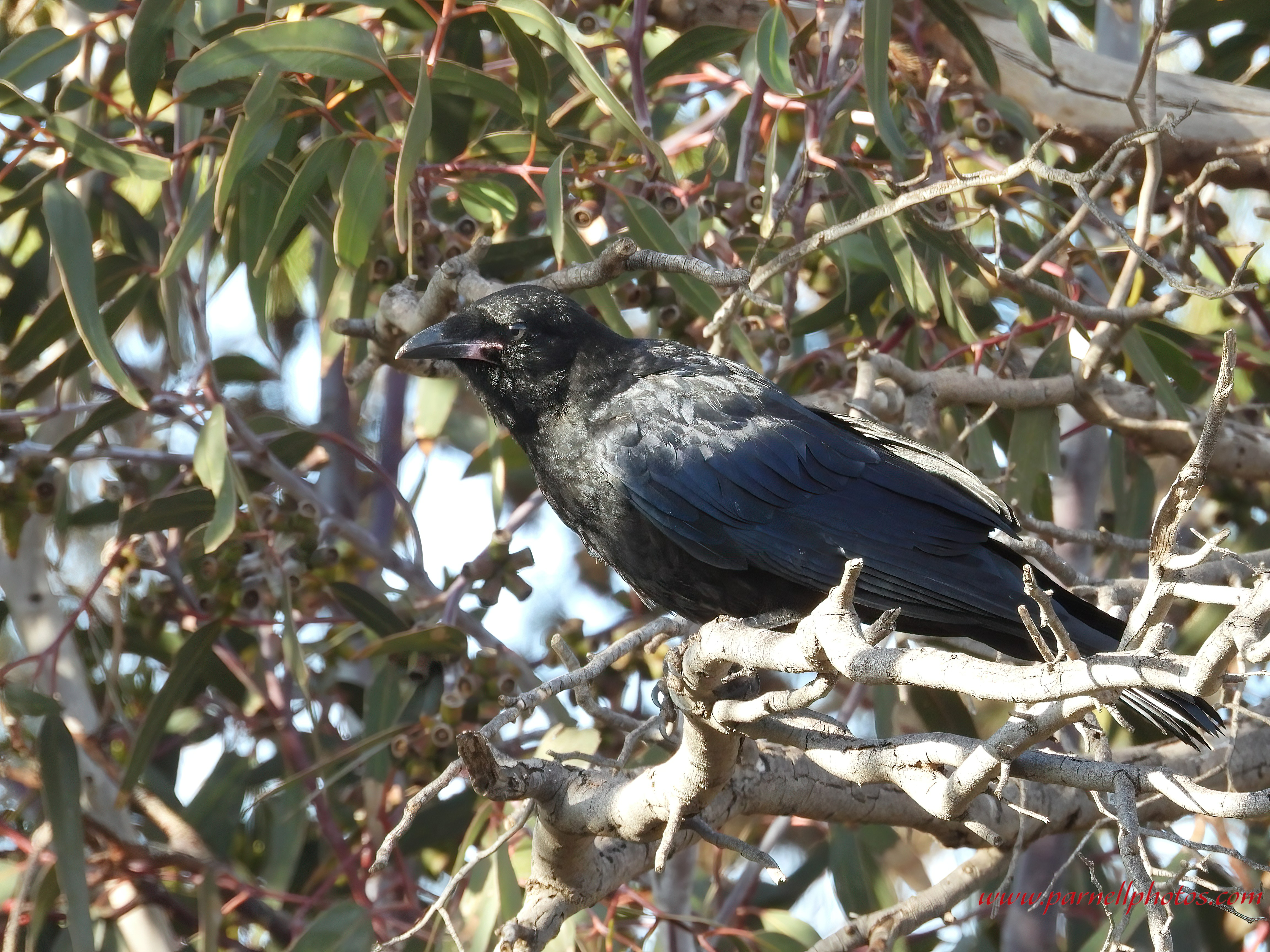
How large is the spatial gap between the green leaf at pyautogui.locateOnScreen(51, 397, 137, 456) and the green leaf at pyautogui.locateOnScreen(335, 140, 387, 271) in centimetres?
93

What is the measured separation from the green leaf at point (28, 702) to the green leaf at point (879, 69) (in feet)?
8.29

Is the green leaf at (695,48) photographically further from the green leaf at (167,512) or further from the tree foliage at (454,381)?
the green leaf at (167,512)

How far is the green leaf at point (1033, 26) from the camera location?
122 inches

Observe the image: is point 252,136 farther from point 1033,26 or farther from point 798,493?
point 1033,26

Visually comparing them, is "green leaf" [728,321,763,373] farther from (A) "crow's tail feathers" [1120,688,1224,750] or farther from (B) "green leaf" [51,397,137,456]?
(B) "green leaf" [51,397,137,456]

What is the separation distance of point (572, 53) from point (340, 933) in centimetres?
218

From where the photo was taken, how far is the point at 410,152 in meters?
2.74

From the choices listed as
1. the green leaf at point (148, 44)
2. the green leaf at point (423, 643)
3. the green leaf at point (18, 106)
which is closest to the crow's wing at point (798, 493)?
the green leaf at point (423, 643)

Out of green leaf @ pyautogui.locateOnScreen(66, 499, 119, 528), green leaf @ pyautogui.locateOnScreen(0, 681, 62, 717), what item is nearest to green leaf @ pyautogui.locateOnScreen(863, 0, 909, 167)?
green leaf @ pyautogui.locateOnScreen(0, 681, 62, 717)

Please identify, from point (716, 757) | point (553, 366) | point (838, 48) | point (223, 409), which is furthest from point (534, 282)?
point (716, 757)

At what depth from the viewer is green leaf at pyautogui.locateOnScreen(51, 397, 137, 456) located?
3604 mm

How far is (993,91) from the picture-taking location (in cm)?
375

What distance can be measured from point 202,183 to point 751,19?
1667mm

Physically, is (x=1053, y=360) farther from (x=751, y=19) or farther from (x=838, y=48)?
(x=751, y=19)
